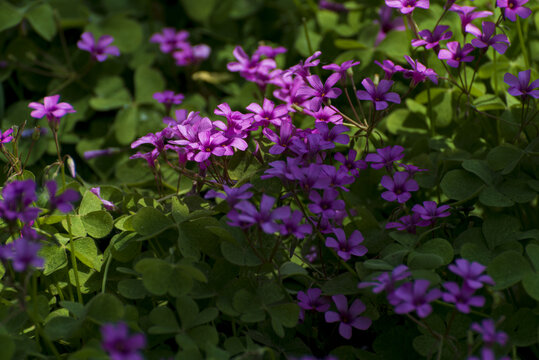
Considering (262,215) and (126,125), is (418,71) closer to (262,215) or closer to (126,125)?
(262,215)

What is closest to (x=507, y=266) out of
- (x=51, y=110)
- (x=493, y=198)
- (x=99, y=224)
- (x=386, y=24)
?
(x=493, y=198)

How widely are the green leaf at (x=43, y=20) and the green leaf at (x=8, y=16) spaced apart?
0.11 ft

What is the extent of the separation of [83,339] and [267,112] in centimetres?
65

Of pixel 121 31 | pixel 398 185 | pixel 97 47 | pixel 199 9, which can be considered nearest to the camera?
pixel 398 185

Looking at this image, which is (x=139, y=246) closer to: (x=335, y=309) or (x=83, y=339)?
(x=83, y=339)

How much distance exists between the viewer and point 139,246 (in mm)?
1373

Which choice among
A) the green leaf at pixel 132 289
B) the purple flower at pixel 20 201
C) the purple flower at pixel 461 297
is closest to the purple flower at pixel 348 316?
the purple flower at pixel 461 297

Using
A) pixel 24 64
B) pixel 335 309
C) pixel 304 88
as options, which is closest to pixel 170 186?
pixel 304 88

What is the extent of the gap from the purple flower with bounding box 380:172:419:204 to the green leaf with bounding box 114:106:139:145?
1017 millimetres

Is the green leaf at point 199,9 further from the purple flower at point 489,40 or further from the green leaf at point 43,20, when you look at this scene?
the purple flower at point 489,40

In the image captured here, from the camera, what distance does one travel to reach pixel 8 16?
7.12 feet

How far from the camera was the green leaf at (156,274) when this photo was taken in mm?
1174

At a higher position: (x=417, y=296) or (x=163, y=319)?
(x=417, y=296)

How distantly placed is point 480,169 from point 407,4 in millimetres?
441
